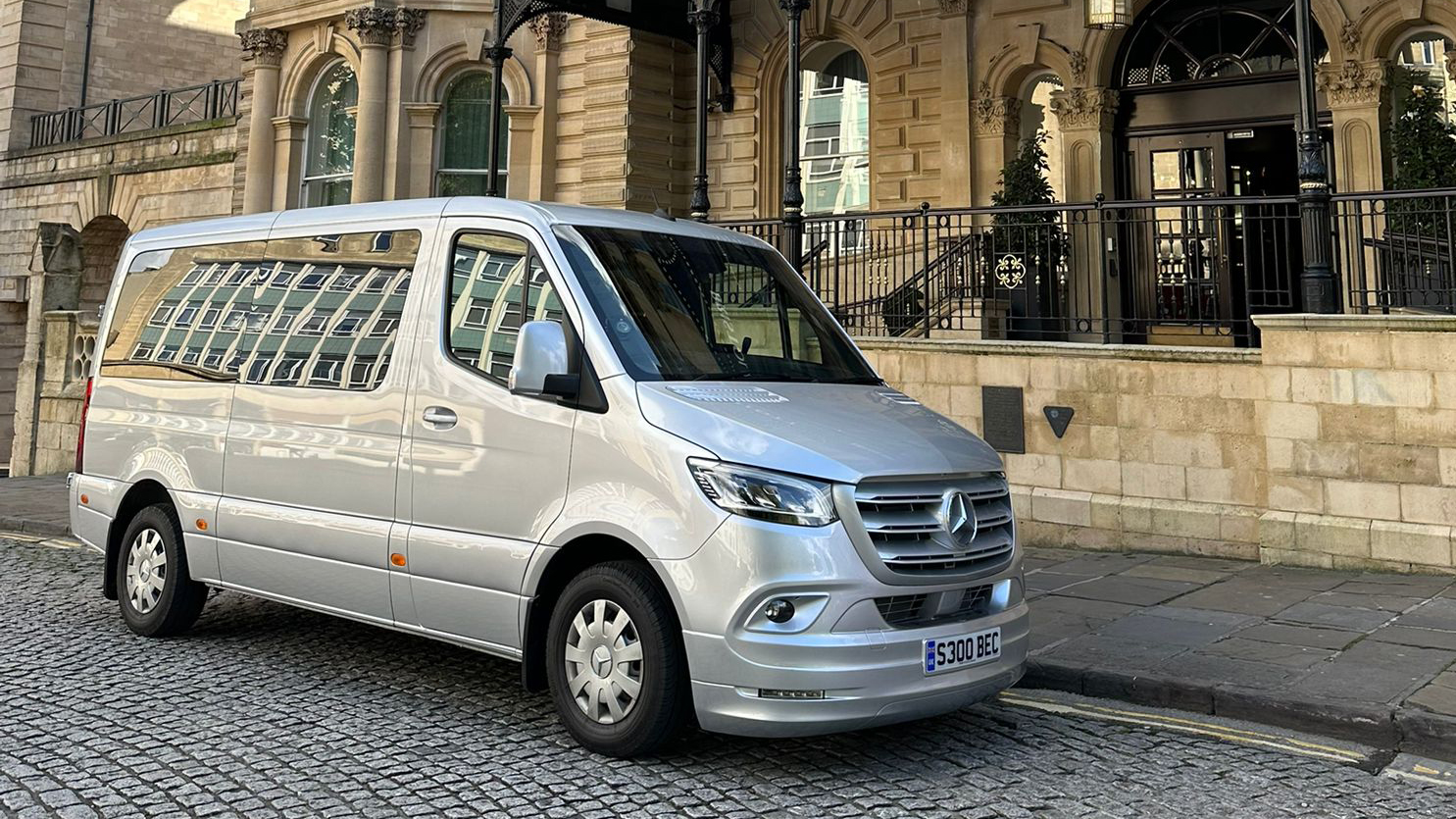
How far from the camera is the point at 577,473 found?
14.7 ft

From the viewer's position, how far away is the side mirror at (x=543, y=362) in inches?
176

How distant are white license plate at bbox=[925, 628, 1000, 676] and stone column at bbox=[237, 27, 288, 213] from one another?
2015 centimetres

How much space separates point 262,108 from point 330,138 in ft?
4.63

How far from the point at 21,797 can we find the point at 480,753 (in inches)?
62.6

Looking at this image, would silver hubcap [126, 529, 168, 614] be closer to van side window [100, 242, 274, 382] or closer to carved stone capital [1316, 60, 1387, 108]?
van side window [100, 242, 274, 382]

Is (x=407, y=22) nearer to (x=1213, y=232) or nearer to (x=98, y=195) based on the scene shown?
(x=98, y=195)

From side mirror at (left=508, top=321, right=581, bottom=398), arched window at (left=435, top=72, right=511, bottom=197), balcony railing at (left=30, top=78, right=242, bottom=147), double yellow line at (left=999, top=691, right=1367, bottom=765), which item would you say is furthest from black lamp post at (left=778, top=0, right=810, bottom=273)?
balcony railing at (left=30, top=78, right=242, bottom=147)

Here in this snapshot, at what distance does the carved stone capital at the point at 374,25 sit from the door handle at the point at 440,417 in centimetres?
1629

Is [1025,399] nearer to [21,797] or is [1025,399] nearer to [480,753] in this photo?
[480,753]

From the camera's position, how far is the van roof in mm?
5148

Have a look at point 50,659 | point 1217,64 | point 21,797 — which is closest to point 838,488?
point 21,797

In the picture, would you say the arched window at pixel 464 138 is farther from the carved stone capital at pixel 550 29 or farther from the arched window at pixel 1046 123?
the arched window at pixel 1046 123

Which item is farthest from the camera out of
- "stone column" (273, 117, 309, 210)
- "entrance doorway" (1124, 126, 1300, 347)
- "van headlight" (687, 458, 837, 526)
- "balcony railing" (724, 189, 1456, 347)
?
"stone column" (273, 117, 309, 210)

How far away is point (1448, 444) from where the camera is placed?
8031 mm
